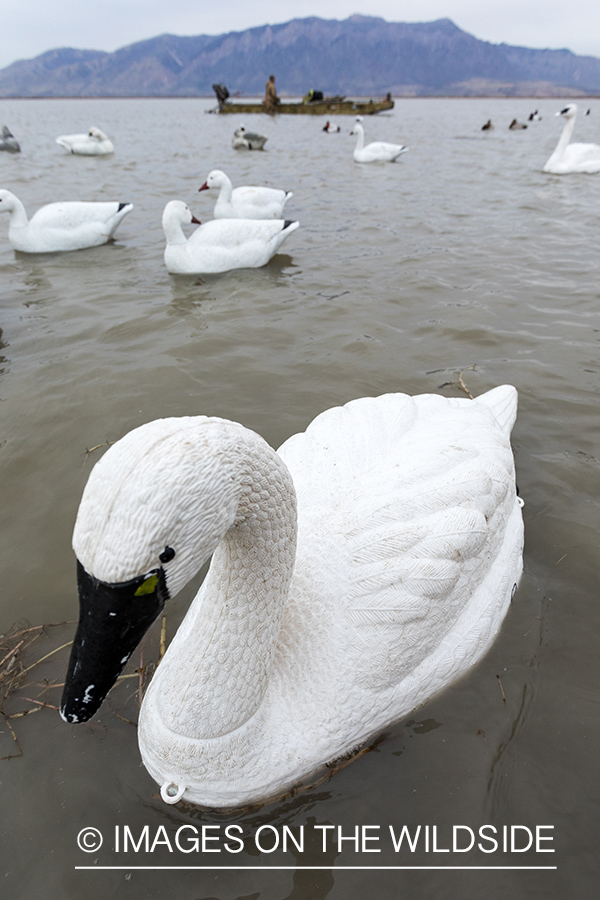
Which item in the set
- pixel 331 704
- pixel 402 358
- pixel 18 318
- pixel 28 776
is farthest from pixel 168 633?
pixel 18 318

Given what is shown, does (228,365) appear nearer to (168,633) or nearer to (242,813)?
(168,633)

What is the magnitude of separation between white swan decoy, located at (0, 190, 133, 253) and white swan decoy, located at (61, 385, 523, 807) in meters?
7.72

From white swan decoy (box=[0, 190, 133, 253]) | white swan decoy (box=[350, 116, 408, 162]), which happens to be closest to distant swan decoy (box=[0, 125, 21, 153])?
white swan decoy (box=[350, 116, 408, 162])

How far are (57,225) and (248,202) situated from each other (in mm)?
3318

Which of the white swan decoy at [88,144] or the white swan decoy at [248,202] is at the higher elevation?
the white swan decoy at [88,144]

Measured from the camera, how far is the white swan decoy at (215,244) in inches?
307

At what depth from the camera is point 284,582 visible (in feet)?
6.98

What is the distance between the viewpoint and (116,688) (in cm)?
278

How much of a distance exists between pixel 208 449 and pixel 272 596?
31.4 inches

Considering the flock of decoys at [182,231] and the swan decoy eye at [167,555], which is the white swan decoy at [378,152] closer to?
the flock of decoys at [182,231]

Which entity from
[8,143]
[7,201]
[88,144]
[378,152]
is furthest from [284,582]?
[8,143]

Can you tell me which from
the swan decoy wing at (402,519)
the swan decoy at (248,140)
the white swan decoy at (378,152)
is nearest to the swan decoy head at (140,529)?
the swan decoy wing at (402,519)

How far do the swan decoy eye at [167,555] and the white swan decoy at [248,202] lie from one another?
9425mm

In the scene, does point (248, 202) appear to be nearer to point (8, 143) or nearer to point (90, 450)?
point (90, 450)
